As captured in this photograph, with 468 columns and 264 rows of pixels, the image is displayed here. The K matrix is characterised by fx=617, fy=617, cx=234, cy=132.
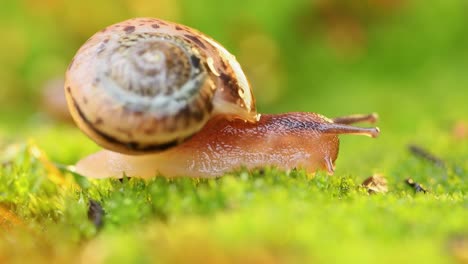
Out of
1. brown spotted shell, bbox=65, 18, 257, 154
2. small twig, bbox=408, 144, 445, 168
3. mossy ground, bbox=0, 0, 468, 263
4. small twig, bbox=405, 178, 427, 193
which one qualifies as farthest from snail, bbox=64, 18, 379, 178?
small twig, bbox=408, 144, 445, 168

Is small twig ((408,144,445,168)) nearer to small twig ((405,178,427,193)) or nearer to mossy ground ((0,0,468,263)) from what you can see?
mossy ground ((0,0,468,263))

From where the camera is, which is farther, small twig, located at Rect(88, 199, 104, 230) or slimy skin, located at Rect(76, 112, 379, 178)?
slimy skin, located at Rect(76, 112, 379, 178)

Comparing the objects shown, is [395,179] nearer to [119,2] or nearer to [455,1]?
[455,1]

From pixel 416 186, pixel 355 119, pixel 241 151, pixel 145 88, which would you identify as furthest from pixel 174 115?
pixel 416 186

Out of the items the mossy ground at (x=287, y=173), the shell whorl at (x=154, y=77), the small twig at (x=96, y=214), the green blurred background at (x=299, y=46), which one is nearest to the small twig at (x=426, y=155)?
the mossy ground at (x=287, y=173)

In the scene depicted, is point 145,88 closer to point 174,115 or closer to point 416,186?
point 174,115
